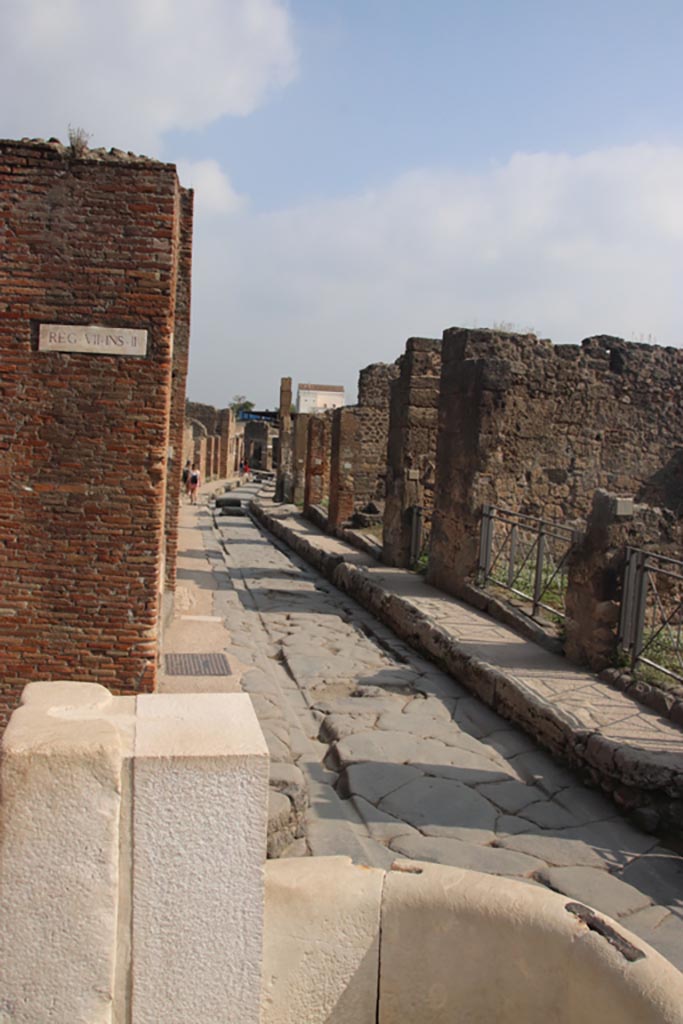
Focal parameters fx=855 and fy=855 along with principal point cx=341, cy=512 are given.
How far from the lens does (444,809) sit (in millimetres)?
4762

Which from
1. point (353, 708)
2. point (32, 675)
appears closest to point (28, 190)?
point (32, 675)

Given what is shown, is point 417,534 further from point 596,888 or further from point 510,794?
point 596,888

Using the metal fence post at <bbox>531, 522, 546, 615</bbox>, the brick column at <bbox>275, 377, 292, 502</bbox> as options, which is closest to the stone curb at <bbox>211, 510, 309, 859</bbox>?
the metal fence post at <bbox>531, 522, 546, 615</bbox>

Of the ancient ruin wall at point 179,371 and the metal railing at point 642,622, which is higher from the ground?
the ancient ruin wall at point 179,371

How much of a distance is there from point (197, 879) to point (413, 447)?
1147 centimetres

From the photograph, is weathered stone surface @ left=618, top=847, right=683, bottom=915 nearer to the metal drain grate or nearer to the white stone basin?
the white stone basin

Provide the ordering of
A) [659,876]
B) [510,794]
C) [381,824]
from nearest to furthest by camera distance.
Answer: [659,876], [381,824], [510,794]

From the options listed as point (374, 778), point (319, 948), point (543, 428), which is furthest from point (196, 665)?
point (543, 428)

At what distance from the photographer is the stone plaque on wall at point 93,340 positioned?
536 centimetres

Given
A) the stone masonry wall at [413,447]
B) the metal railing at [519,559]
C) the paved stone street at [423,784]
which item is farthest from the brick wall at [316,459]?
the paved stone street at [423,784]

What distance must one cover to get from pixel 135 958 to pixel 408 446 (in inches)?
453

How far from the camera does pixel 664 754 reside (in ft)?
16.1

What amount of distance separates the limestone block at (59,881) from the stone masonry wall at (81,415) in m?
3.69

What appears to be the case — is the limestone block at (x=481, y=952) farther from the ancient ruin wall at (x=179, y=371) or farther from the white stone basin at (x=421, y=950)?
the ancient ruin wall at (x=179, y=371)
